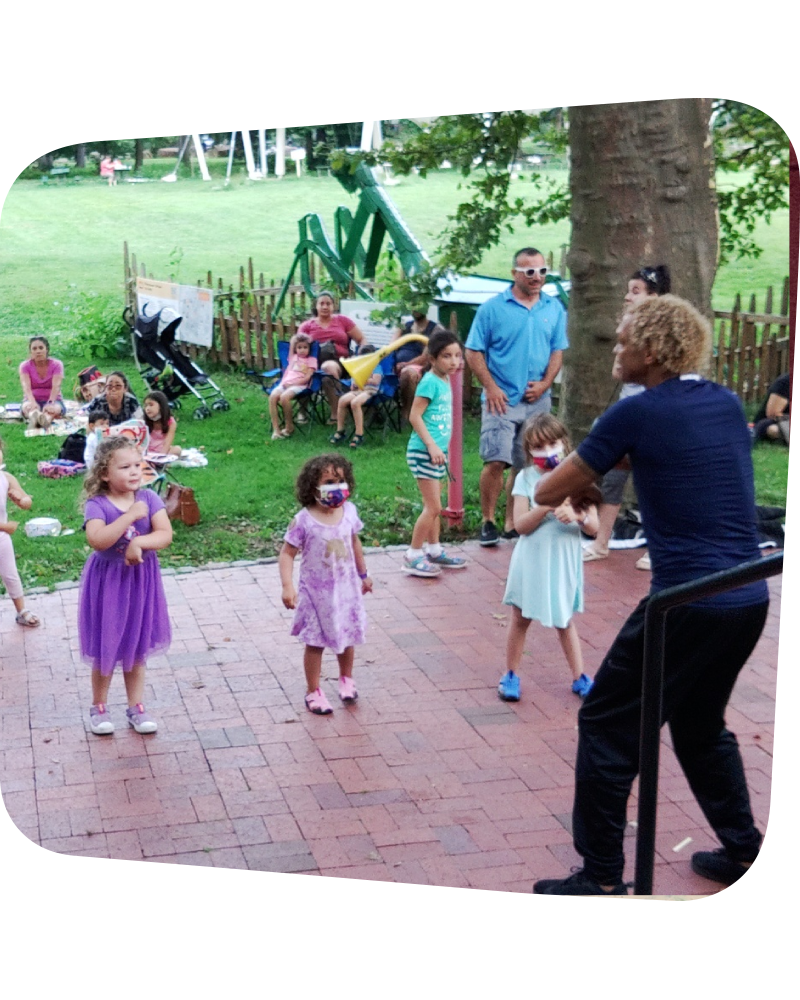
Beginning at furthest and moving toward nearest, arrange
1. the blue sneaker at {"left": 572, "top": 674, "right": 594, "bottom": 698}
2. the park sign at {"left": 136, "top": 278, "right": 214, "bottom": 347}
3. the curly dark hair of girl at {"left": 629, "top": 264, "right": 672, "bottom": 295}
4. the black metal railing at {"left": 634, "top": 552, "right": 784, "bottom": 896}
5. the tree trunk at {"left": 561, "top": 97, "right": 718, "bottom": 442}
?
the park sign at {"left": 136, "top": 278, "right": 214, "bottom": 347}
the blue sneaker at {"left": 572, "top": 674, "right": 594, "bottom": 698}
the tree trunk at {"left": 561, "top": 97, "right": 718, "bottom": 442}
the curly dark hair of girl at {"left": 629, "top": 264, "right": 672, "bottom": 295}
the black metal railing at {"left": 634, "top": 552, "right": 784, "bottom": 896}

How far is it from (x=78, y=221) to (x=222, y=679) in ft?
5.78

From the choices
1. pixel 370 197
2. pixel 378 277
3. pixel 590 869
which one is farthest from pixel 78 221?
pixel 590 869

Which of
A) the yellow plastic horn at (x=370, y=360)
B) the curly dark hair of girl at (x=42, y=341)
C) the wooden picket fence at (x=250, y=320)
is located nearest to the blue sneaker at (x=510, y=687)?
the yellow plastic horn at (x=370, y=360)

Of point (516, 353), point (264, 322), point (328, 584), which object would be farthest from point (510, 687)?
point (264, 322)

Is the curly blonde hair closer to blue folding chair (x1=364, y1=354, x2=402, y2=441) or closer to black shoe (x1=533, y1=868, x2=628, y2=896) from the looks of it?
black shoe (x1=533, y1=868, x2=628, y2=896)

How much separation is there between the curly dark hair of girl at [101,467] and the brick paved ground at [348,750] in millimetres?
834

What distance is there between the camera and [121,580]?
12.8 feet

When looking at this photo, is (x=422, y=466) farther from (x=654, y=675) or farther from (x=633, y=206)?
(x=654, y=675)

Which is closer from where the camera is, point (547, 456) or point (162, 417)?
point (547, 456)

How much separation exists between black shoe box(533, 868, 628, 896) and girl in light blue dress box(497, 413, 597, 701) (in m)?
0.79

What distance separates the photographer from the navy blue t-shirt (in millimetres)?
2820

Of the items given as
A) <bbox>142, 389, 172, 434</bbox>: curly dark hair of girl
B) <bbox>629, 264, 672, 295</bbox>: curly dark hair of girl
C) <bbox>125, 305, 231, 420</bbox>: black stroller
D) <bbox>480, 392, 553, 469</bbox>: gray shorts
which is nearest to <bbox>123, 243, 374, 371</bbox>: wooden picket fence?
<bbox>125, 305, 231, 420</bbox>: black stroller

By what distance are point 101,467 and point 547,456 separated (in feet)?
4.57

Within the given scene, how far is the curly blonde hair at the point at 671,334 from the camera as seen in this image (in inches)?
112
